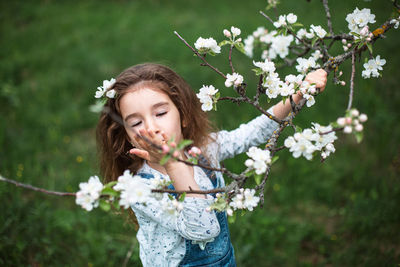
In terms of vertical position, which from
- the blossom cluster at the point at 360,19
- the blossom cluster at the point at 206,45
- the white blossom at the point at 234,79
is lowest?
the white blossom at the point at 234,79

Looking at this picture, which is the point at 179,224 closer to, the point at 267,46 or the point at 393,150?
the point at 267,46

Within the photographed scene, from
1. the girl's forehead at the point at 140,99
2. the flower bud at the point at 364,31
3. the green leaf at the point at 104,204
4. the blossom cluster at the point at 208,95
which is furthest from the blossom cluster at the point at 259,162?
the girl's forehead at the point at 140,99

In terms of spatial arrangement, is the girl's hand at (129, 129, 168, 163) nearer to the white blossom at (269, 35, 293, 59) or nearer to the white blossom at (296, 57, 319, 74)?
the white blossom at (269, 35, 293, 59)

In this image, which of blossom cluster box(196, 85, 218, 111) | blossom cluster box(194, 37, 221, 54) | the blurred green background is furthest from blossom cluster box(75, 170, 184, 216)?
the blurred green background

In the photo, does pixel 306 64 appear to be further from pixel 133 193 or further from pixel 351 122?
pixel 133 193

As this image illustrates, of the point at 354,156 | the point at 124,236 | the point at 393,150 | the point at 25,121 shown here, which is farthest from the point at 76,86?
the point at 393,150

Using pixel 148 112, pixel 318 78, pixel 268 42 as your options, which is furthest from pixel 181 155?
pixel 318 78

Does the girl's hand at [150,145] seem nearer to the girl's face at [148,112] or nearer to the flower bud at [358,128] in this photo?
the girl's face at [148,112]

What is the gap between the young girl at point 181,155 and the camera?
1.43 m

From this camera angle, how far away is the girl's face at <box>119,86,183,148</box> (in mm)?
1646

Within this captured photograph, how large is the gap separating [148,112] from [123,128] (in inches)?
15.6

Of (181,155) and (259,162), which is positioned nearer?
(259,162)

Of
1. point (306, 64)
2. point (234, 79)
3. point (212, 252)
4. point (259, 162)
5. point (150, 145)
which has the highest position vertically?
point (306, 64)

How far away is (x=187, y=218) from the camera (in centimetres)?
141
